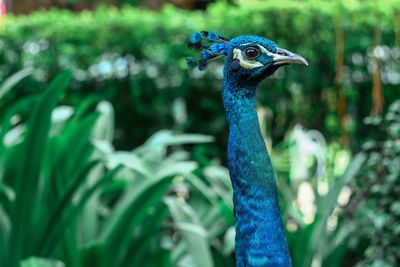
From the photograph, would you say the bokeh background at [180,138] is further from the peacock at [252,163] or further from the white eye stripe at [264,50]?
the white eye stripe at [264,50]

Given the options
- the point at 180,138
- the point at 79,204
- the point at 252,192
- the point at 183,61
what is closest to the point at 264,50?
the point at 252,192

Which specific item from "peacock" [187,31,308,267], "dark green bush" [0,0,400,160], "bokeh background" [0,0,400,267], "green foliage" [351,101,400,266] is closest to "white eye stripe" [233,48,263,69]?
"peacock" [187,31,308,267]

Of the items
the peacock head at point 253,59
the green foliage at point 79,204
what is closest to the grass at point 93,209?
the green foliage at point 79,204

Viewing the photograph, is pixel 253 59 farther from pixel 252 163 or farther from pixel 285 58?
pixel 252 163

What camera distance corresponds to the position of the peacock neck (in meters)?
1.89

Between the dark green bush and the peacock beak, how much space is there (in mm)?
2948

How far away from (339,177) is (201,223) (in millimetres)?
661

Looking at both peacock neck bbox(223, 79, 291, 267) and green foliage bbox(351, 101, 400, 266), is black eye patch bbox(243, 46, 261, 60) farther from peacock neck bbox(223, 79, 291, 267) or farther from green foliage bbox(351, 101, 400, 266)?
green foliage bbox(351, 101, 400, 266)

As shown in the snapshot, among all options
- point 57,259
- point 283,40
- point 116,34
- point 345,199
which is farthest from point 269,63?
point 116,34

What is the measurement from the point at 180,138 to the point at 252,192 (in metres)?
2.22

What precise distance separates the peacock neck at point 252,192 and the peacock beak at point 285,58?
0.30ft

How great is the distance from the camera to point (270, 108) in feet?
16.8

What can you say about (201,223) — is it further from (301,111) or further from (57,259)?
(301,111)

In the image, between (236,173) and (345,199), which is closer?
(236,173)
